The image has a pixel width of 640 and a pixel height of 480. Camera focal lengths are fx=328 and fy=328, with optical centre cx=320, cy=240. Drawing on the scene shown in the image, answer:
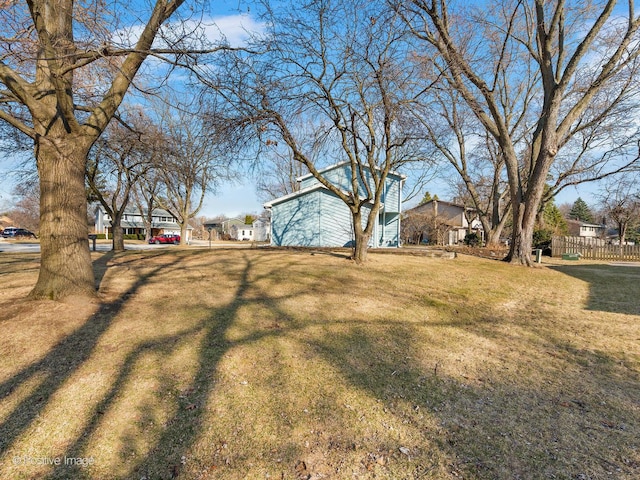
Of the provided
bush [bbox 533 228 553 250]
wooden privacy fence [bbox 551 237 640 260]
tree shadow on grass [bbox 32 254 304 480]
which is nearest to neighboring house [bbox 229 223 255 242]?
bush [bbox 533 228 553 250]

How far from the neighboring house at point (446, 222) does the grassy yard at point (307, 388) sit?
27.5m

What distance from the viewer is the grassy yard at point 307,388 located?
221cm

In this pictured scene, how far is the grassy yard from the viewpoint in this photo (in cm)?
221

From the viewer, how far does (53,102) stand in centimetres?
507

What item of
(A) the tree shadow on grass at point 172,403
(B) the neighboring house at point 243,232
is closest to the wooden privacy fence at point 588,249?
(A) the tree shadow on grass at point 172,403

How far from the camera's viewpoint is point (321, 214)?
1911 cm

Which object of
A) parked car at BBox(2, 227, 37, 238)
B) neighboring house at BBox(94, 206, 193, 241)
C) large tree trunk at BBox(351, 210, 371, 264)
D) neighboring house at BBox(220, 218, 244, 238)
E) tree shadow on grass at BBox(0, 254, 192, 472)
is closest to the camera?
tree shadow on grass at BBox(0, 254, 192, 472)

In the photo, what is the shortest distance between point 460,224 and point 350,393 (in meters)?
41.8

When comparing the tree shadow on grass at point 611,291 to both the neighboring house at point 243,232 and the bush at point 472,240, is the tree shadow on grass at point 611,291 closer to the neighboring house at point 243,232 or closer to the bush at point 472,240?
the bush at point 472,240

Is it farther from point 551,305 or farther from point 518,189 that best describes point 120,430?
point 518,189

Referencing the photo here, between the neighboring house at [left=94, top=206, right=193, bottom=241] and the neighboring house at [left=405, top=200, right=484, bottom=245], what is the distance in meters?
36.3

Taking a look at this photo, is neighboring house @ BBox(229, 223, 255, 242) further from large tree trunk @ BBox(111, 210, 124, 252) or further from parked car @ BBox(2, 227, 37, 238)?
large tree trunk @ BBox(111, 210, 124, 252)

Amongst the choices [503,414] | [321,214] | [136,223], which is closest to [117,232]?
[321,214]

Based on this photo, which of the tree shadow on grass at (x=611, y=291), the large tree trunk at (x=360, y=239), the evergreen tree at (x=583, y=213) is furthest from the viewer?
the evergreen tree at (x=583, y=213)
